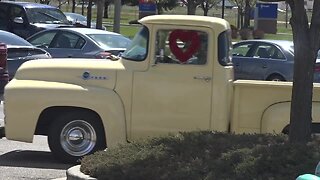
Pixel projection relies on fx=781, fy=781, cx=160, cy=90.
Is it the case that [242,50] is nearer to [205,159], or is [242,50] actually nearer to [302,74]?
[302,74]

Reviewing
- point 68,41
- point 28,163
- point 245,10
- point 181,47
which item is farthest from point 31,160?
point 245,10

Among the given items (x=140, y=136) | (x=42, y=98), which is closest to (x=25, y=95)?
(x=42, y=98)

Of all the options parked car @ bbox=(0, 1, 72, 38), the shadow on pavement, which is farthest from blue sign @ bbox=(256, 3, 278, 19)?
the shadow on pavement

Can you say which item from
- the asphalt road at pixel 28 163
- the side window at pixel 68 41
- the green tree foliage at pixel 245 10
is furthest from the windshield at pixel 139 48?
the green tree foliage at pixel 245 10

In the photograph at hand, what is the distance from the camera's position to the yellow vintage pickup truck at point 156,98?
9.18m

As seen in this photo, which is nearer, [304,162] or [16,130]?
[304,162]

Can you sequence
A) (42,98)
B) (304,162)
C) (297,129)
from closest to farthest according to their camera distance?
1. (304,162)
2. (297,129)
3. (42,98)

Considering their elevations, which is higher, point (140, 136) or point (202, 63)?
point (202, 63)

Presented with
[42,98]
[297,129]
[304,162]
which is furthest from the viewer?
[42,98]

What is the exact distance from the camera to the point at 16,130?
30.4 feet

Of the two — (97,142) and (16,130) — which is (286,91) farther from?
(16,130)

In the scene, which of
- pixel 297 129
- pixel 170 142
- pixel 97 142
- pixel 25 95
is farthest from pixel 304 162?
pixel 25 95

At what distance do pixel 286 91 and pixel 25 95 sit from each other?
122 inches

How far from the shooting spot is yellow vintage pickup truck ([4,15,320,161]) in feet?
30.1
